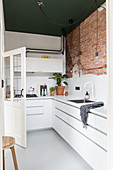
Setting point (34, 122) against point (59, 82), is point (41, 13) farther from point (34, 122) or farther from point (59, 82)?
point (34, 122)

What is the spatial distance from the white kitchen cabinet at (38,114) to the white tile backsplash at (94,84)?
0.77 m

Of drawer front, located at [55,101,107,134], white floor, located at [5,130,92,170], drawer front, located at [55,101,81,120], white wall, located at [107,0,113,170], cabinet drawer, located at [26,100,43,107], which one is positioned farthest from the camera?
cabinet drawer, located at [26,100,43,107]

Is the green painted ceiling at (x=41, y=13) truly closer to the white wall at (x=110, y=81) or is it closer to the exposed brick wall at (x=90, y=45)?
the exposed brick wall at (x=90, y=45)

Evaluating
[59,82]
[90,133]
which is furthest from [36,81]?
[90,133]

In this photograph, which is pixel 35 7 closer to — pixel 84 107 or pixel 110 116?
pixel 84 107

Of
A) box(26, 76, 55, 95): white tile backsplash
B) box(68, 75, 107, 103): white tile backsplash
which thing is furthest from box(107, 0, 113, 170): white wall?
box(26, 76, 55, 95): white tile backsplash

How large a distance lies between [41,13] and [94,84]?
189cm

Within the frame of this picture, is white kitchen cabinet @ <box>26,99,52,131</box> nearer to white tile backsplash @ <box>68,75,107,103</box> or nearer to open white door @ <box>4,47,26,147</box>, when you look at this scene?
open white door @ <box>4,47,26,147</box>

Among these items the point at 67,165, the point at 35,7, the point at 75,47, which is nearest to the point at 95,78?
the point at 75,47

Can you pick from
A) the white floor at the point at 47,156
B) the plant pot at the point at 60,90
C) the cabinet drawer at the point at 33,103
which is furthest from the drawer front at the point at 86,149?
the plant pot at the point at 60,90

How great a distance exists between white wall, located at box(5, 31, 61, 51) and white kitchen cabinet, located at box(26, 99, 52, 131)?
1691mm

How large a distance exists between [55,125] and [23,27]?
105 inches

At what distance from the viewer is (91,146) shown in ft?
5.81

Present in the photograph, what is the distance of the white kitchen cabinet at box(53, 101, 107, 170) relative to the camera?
1565mm
